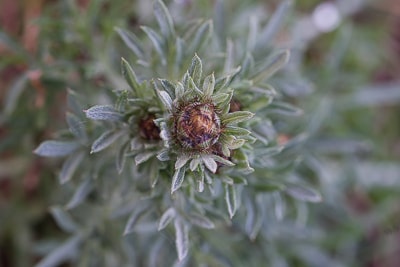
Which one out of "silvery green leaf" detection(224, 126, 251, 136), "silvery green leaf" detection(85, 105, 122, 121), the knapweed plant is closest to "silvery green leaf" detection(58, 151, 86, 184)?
the knapweed plant

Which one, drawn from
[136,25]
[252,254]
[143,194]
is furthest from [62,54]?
[252,254]

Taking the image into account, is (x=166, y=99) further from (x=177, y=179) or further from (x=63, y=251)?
(x=63, y=251)

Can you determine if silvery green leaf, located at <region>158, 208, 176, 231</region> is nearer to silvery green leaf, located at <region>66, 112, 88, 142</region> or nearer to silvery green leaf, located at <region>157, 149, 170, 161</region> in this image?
silvery green leaf, located at <region>157, 149, 170, 161</region>

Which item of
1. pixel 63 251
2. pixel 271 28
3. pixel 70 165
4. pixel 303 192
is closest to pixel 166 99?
pixel 70 165

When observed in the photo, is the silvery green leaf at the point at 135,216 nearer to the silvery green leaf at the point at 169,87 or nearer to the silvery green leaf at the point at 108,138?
the silvery green leaf at the point at 108,138

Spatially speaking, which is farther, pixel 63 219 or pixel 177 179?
pixel 63 219

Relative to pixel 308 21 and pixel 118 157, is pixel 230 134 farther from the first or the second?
pixel 308 21

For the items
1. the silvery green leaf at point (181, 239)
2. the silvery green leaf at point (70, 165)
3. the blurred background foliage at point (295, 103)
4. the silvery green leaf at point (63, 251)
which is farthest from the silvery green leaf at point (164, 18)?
the silvery green leaf at point (63, 251)
